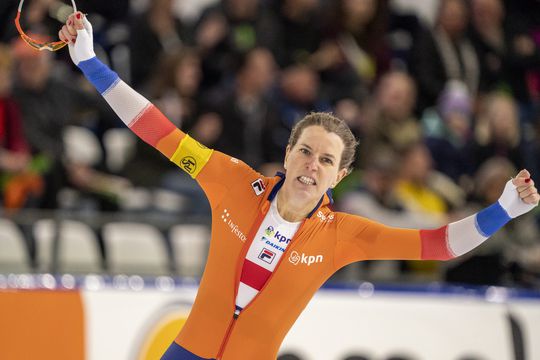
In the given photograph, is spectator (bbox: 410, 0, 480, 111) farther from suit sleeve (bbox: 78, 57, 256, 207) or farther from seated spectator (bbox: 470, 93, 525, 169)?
suit sleeve (bbox: 78, 57, 256, 207)

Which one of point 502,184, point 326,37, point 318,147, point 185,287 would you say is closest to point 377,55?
point 326,37

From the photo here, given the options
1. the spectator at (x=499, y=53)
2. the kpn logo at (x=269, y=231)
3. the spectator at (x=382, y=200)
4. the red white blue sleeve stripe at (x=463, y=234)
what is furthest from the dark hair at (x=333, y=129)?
the spectator at (x=499, y=53)

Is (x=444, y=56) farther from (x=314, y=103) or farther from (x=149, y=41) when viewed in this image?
(x=149, y=41)

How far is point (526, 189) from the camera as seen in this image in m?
4.35

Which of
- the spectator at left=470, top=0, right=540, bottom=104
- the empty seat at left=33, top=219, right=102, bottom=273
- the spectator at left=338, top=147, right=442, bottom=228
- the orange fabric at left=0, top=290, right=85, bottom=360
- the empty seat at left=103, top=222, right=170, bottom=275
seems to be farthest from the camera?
the spectator at left=470, top=0, right=540, bottom=104

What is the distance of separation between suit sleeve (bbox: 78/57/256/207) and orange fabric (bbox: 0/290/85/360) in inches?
78.4

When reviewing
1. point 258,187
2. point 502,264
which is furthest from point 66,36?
point 502,264

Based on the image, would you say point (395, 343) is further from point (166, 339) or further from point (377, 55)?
point (377, 55)

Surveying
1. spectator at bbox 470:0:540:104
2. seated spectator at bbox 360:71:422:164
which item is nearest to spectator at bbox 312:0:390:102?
seated spectator at bbox 360:71:422:164

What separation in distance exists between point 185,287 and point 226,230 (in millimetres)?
1977

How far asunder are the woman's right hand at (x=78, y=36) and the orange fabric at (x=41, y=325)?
7.14 ft

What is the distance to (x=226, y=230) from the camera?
451 cm

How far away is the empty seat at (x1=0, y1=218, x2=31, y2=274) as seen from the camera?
692 centimetres

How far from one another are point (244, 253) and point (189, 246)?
2982 mm
